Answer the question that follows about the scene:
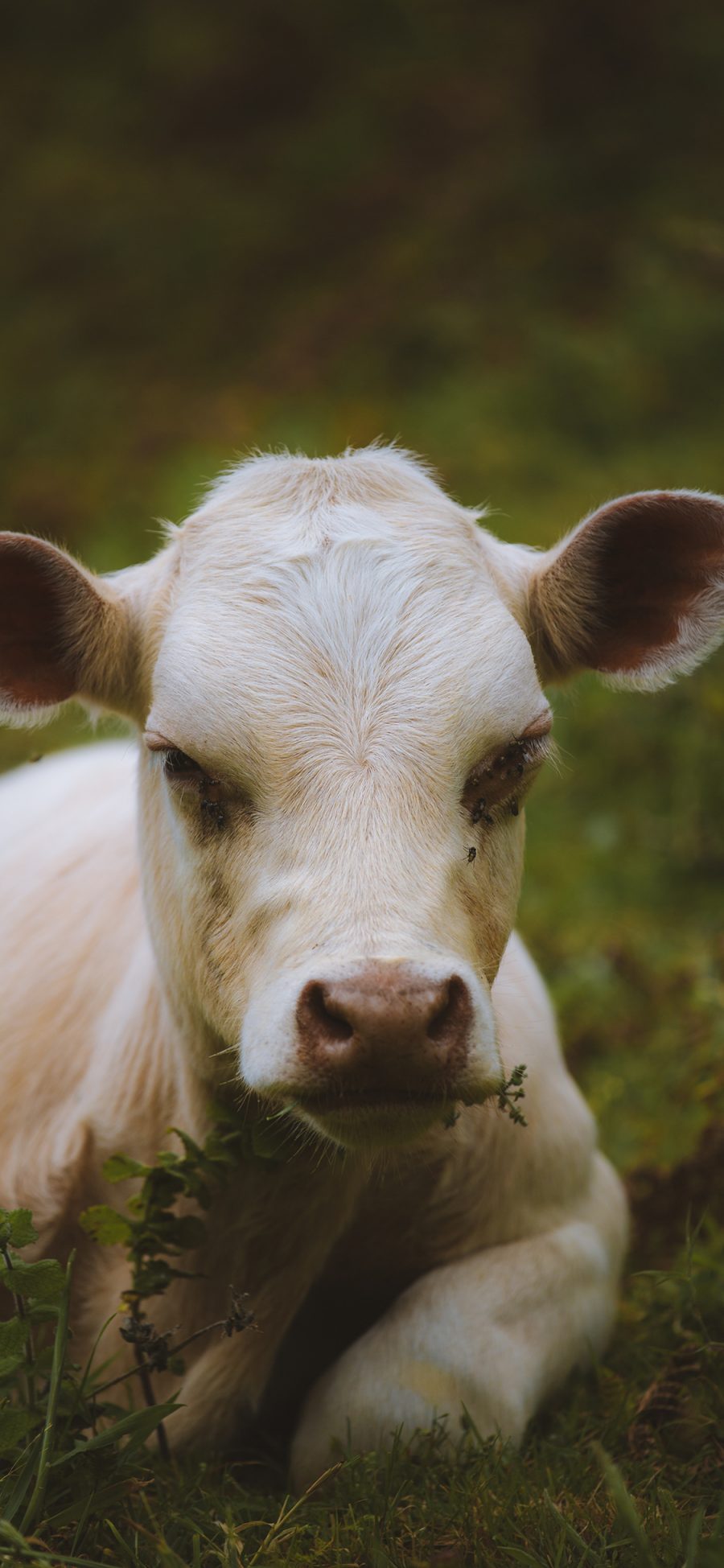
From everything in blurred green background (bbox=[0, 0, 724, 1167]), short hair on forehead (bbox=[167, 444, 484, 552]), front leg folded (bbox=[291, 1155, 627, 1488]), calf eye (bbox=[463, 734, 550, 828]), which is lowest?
front leg folded (bbox=[291, 1155, 627, 1488])

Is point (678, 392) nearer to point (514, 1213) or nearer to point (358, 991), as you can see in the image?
point (514, 1213)

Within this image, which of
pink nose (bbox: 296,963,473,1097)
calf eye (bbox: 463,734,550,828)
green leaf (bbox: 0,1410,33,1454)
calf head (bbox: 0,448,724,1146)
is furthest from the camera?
calf eye (bbox: 463,734,550,828)

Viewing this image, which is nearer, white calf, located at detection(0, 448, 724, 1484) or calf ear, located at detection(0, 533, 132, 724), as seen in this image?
white calf, located at detection(0, 448, 724, 1484)

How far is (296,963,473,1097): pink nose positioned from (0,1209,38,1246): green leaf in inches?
26.3

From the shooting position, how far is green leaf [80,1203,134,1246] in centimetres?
299

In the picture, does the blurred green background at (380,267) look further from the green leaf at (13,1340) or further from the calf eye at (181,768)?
the green leaf at (13,1340)

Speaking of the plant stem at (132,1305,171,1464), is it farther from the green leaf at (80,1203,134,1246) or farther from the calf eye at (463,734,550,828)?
the calf eye at (463,734,550,828)

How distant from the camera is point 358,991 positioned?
2.31 meters

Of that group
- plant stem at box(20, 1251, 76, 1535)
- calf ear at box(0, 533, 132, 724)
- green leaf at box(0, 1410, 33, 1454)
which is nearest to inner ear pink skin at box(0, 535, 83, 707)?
calf ear at box(0, 533, 132, 724)

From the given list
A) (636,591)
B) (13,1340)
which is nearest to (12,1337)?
(13,1340)

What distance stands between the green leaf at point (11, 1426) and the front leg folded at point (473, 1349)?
30.0 inches

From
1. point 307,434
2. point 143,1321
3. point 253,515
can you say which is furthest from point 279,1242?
point 307,434

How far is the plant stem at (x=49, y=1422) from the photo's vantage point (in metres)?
2.49

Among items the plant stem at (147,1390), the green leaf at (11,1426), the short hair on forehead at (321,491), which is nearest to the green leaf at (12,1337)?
the green leaf at (11,1426)
